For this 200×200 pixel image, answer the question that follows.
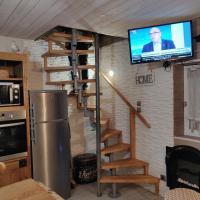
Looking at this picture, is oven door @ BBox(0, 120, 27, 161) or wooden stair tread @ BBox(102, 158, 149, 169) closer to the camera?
oven door @ BBox(0, 120, 27, 161)

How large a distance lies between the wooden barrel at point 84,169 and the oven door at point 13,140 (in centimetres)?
104

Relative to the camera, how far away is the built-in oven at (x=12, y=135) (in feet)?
8.75

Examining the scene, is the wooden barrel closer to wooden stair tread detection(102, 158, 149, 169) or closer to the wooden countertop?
wooden stair tread detection(102, 158, 149, 169)

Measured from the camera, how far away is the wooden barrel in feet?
11.8

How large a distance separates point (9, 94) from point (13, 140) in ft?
1.87

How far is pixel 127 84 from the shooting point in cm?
377

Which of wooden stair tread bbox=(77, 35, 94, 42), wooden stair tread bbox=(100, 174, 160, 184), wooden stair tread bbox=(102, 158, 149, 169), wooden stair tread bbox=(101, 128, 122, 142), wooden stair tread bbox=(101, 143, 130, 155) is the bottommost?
wooden stair tread bbox=(100, 174, 160, 184)

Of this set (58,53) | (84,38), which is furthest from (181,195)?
(84,38)

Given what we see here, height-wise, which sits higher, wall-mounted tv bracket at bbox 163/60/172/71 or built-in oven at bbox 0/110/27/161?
wall-mounted tv bracket at bbox 163/60/172/71

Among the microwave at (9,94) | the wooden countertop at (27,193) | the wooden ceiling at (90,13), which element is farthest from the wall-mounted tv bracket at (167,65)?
the wooden countertop at (27,193)

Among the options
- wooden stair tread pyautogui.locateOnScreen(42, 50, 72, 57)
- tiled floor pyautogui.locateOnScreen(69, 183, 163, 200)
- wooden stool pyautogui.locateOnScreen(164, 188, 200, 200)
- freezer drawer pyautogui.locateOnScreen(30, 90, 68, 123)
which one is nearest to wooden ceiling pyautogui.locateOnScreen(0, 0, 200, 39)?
wooden stair tread pyautogui.locateOnScreen(42, 50, 72, 57)

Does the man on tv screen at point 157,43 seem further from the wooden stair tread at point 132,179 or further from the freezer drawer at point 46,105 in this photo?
the wooden stair tread at point 132,179

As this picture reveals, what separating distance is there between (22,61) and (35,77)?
711 millimetres

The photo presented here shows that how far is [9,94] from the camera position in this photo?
275 centimetres
